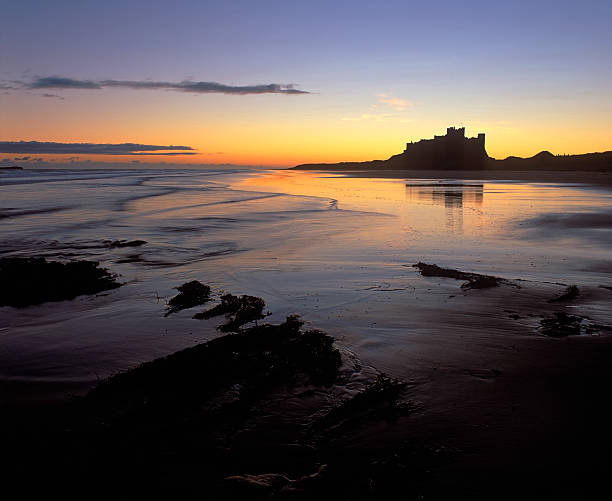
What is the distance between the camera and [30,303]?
7.89 metres

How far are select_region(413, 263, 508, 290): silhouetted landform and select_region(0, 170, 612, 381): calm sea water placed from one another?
1.11 ft

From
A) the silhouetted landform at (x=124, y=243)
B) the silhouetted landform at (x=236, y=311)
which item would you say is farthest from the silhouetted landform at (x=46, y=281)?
the silhouetted landform at (x=124, y=243)

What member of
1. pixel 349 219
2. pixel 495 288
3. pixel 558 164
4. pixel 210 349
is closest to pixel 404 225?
pixel 349 219

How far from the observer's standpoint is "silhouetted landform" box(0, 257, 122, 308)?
320 inches

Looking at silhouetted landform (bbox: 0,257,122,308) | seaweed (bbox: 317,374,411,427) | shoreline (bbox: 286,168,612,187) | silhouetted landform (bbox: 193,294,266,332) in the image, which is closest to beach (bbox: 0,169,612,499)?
seaweed (bbox: 317,374,411,427)

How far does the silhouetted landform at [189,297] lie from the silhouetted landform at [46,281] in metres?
1.74

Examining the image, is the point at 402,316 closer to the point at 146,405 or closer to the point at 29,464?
the point at 146,405

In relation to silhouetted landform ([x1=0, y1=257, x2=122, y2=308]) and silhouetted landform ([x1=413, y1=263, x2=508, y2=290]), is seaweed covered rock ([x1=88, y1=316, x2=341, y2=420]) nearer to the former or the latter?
silhouetted landform ([x1=413, y1=263, x2=508, y2=290])

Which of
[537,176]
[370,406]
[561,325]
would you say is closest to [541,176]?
[537,176]

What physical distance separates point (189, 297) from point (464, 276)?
19.1ft

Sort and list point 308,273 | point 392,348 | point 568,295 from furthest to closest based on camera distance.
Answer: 1. point 308,273
2. point 568,295
3. point 392,348

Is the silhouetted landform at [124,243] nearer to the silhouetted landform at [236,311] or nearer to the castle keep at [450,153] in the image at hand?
the silhouetted landform at [236,311]

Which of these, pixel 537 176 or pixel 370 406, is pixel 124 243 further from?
pixel 537 176

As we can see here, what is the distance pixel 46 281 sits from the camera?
28.6 ft
